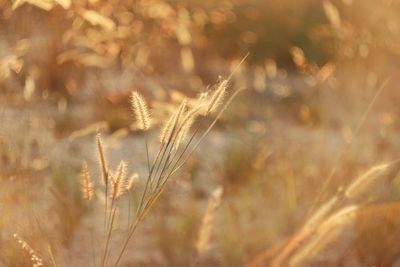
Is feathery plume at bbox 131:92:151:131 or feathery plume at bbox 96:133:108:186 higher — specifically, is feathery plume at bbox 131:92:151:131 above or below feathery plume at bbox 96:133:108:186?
above

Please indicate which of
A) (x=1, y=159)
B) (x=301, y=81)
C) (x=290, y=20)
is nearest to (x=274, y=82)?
(x=301, y=81)

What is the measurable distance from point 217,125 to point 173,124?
1.77 m

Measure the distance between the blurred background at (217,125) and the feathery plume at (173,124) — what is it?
0.50 ft

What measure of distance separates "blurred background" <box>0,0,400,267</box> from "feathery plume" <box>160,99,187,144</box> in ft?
0.50

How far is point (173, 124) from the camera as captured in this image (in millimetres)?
1174

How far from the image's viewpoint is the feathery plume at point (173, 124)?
1161 millimetres

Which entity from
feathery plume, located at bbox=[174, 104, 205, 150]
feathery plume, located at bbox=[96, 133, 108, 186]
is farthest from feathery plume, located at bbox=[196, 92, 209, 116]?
feathery plume, located at bbox=[96, 133, 108, 186]

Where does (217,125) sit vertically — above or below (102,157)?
below

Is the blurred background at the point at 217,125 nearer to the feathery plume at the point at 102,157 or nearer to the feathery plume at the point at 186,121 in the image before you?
the feathery plume at the point at 186,121

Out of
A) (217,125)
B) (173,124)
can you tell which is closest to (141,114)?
(173,124)

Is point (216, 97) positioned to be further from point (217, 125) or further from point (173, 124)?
point (217, 125)

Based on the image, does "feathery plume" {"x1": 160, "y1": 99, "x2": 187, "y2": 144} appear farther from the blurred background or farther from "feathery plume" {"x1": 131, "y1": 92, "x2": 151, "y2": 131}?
the blurred background

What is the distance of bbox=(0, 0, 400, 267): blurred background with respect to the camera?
1806mm

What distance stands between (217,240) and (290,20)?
2.07m
